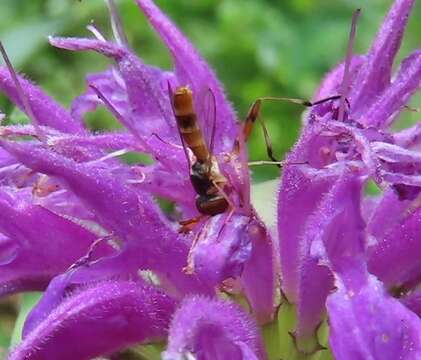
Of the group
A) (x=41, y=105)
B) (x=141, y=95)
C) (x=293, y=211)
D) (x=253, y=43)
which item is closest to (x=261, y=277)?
(x=293, y=211)

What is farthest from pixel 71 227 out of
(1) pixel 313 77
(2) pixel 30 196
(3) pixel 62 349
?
(1) pixel 313 77

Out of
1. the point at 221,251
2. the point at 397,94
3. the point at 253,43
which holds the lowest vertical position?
the point at 221,251

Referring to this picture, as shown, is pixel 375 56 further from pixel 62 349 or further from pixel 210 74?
pixel 62 349

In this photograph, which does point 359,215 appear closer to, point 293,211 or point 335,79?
point 293,211

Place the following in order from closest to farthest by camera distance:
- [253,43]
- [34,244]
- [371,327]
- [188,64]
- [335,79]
A: [371,327]
[34,244]
[188,64]
[335,79]
[253,43]

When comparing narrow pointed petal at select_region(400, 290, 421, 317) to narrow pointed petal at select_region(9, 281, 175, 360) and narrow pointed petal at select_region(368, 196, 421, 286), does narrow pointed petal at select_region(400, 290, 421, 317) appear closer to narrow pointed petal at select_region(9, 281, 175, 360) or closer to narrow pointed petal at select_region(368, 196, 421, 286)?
narrow pointed petal at select_region(368, 196, 421, 286)

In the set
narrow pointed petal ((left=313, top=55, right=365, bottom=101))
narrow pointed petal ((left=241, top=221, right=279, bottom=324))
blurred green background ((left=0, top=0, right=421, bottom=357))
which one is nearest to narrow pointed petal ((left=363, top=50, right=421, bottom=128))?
narrow pointed petal ((left=313, top=55, right=365, bottom=101))
